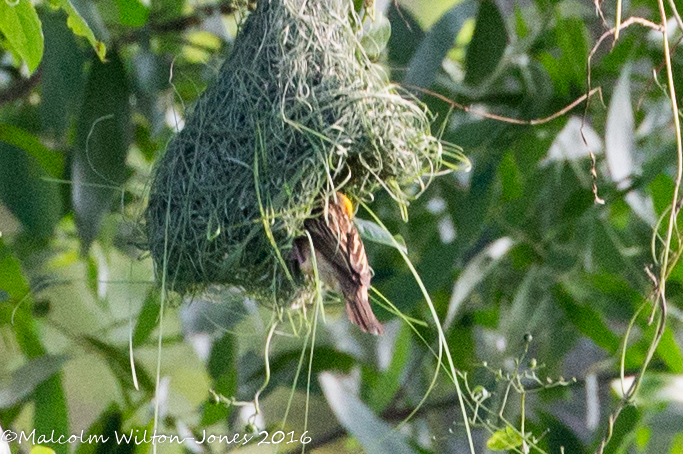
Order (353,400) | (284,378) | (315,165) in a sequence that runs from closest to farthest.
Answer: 1. (315,165)
2. (353,400)
3. (284,378)

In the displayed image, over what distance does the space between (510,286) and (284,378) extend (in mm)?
395

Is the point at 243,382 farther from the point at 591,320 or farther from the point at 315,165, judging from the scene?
the point at 315,165

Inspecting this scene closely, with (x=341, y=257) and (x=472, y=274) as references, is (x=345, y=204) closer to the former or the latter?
(x=341, y=257)

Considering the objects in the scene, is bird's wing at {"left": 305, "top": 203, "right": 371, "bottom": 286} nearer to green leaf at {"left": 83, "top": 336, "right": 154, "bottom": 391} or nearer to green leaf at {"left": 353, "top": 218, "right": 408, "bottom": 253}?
green leaf at {"left": 353, "top": 218, "right": 408, "bottom": 253}

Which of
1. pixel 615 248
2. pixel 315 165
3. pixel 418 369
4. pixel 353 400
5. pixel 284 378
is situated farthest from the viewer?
pixel 418 369

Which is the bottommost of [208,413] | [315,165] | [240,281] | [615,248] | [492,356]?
[208,413]

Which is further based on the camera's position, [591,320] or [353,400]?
[591,320]

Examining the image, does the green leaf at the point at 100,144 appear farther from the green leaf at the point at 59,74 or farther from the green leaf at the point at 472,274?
the green leaf at the point at 472,274

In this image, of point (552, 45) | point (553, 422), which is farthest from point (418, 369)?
point (552, 45)

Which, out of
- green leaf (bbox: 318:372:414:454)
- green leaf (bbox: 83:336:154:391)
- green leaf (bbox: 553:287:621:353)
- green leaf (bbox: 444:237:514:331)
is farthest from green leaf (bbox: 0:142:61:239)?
green leaf (bbox: 553:287:621:353)

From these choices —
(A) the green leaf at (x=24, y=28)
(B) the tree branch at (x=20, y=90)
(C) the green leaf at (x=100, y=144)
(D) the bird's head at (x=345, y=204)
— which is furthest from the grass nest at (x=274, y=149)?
(B) the tree branch at (x=20, y=90)

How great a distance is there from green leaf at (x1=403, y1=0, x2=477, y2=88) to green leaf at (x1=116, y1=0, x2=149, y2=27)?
35 cm

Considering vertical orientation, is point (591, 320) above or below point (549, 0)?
below

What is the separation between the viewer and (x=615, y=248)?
0.97 metres
